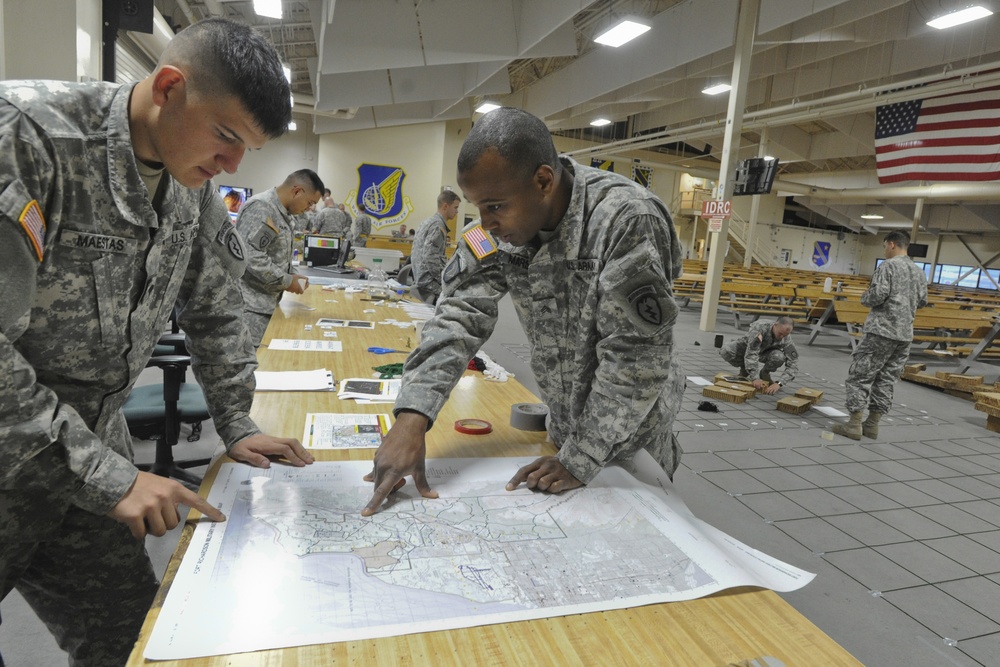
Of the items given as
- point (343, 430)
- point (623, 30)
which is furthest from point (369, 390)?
point (623, 30)

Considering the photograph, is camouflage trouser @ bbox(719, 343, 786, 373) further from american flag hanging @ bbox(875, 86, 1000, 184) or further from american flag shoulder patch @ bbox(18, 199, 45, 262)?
american flag shoulder patch @ bbox(18, 199, 45, 262)

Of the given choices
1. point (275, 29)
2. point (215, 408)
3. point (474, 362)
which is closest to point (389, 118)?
point (275, 29)

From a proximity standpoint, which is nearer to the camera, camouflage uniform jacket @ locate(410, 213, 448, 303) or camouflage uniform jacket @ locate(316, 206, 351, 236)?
camouflage uniform jacket @ locate(410, 213, 448, 303)

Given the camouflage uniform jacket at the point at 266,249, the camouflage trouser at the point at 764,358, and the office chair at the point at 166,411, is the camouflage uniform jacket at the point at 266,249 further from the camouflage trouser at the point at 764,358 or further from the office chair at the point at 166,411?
the camouflage trouser at the point at 764,358

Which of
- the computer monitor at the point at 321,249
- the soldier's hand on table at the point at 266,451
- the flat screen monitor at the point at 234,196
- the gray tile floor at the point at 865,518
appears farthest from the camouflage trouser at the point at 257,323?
the flat screen monitor at the point at 234,196

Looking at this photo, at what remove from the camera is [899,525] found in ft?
9.05

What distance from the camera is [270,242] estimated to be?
313 centimetres

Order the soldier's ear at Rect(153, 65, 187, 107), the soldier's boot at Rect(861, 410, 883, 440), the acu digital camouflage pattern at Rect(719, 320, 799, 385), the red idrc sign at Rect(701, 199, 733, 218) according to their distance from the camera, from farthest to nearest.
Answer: the red idrc sign at Rect(701, 199, 733, 218) < the acu digital camouflage pattern at Rect(719, 320, 799, 385) < the soldier's boot at Rect(861, 410, 883, 440) < the soldier's ear at Rect(153, 65, 187, 107)

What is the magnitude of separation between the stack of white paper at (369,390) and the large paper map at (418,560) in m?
0.58

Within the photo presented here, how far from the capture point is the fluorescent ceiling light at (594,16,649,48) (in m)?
6.34

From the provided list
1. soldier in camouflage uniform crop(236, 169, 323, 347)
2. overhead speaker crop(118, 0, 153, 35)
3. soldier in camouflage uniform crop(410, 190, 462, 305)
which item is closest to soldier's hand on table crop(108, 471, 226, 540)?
soldier in camouflage uniform crop(236, 169, 323, 347)

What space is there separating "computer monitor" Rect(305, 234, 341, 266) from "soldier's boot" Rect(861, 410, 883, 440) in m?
4.50

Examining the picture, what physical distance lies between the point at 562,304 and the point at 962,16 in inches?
279

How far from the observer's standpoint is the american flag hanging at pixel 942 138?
766 cm
